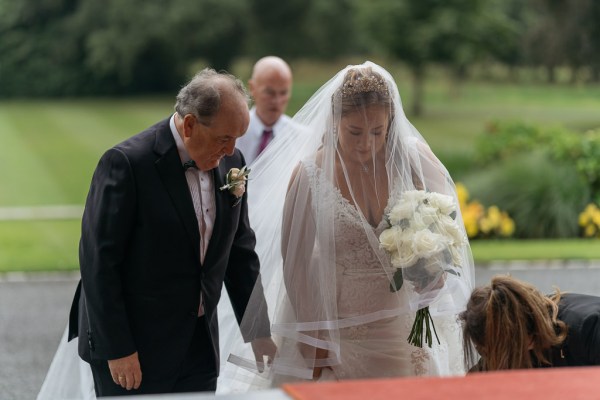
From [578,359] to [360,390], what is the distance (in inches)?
65.5

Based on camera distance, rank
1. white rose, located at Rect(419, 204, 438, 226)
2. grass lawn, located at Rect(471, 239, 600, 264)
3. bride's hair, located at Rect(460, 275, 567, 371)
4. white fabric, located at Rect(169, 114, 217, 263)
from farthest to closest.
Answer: grass lawn, located at Rect(471, 239, 600, 264)
white rose, located at Rect(419, 204, 438, 226)
white fabric, located at Rect(169, 114, 217, 263)
bride's hair, located at Rect(460, 275, 567, 371)

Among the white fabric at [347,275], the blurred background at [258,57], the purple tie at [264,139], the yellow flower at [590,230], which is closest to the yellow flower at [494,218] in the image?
the yellow flower at [590,230]

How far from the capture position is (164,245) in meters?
4.18

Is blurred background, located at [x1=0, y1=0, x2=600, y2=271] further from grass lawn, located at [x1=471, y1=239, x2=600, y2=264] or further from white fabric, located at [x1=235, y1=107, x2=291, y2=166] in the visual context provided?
white fabric, located at [x1=235, y1=107, x2=291, y2=166]

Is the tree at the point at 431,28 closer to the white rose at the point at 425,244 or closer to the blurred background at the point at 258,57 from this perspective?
the blurred background at the point at 258,57

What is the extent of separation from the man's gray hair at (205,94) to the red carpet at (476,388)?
1.48 m

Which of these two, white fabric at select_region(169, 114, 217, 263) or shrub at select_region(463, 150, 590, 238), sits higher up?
white fabric at select_region(169, 114, 217, 263)

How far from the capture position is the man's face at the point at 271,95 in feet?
23.6

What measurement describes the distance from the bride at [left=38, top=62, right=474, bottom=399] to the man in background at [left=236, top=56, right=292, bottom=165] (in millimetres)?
2399

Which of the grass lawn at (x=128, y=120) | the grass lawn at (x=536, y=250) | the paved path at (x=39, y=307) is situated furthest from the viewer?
the grass lawn at (x=128, y=120)

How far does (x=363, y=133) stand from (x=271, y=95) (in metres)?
2.79

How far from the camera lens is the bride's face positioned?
14.7 ft

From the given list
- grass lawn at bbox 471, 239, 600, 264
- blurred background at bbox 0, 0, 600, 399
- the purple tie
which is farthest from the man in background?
blurred background at bbox 0, 0, 600, 399

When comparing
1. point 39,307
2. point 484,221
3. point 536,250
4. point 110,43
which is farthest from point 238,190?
point 110,43
